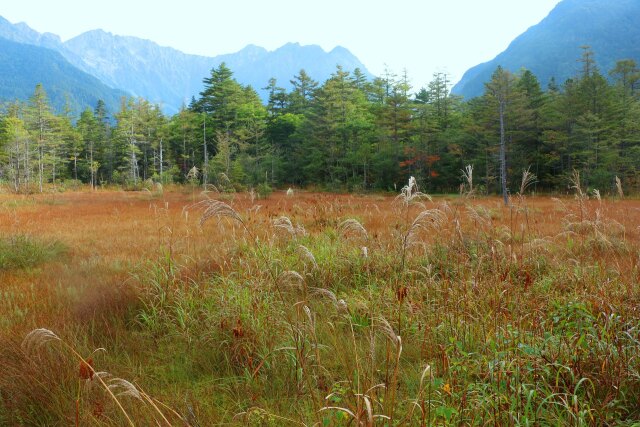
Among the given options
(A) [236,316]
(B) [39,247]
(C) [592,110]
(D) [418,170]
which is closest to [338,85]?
(D) [418,170]

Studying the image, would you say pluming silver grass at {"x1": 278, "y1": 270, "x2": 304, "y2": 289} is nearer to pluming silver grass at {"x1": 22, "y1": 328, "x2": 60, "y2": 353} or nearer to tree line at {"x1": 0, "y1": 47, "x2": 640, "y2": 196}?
pluming silver grass at {"x1": 22, "y1": 328, "x2": 60, "y2": 353}

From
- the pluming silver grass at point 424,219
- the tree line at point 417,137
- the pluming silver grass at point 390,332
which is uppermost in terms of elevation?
the tree line at point 417,137

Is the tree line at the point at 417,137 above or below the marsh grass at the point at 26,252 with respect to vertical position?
above

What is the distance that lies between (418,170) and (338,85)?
1372cm

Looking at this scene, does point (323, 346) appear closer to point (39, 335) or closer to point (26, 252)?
point (39, 335)

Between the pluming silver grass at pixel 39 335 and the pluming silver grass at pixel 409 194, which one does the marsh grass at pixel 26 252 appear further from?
the pluming silver grass at pixel 409 194

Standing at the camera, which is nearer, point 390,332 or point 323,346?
point 390,332

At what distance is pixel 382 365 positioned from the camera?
3109 millimetres

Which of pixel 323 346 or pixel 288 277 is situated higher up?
pixel 288 277

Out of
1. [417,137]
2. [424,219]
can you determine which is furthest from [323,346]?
[417,137]

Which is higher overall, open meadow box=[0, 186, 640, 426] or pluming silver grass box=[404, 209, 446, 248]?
pluming silver grass box=[404, 209, 446, 248]

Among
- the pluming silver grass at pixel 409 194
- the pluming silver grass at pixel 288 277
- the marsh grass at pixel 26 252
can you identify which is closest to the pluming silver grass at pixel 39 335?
the pluming silver grass at pixel 288 277

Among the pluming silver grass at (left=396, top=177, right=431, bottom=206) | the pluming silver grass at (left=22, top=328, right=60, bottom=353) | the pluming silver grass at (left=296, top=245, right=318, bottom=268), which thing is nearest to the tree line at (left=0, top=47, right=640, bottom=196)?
the pluming silver grass at (left=296, top=245, right=318, bottom=268)

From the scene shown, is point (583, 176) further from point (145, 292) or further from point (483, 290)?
point (145, 292)
